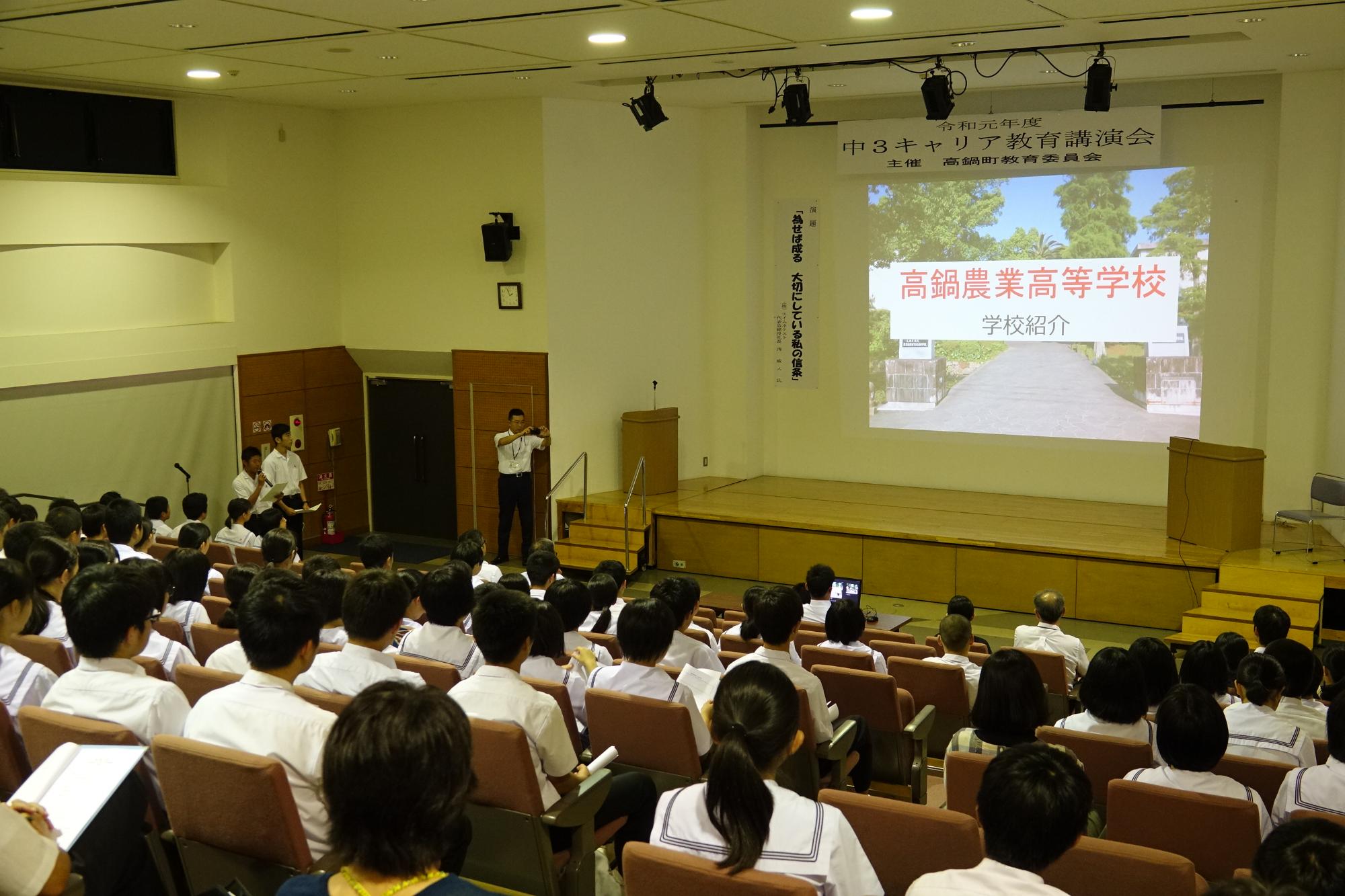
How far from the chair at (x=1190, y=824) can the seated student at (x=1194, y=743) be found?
15cm

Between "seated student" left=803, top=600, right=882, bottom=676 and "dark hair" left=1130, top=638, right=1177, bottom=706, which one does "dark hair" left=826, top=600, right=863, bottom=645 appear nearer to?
"seated student" left=803, top=600, right=882, bottom=676

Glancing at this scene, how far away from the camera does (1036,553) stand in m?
9.73

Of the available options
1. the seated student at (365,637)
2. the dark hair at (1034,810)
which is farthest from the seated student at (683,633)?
the dark hair at (1034,810)

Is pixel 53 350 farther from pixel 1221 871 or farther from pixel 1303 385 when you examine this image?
pixel 1303 385

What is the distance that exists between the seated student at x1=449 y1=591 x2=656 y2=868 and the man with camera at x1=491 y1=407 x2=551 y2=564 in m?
7.08

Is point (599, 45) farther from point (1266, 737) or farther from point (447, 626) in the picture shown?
point (1266, 737)

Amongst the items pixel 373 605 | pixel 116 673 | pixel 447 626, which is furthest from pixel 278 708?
pixel 447 626

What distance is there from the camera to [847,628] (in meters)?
5.58

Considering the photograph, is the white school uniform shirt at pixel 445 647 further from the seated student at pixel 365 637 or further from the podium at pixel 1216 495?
the podium at pixel 1216 495

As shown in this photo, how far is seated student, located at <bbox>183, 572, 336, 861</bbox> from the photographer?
10.2 ft

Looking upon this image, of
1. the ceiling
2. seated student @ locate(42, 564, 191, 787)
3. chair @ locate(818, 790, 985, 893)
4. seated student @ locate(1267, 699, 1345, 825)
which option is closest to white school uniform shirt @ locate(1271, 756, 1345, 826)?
seated student @ locate(1267, 699, 1345, 825)

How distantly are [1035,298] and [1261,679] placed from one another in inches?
293

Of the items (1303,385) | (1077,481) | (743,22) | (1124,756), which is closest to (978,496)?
(1077,481)

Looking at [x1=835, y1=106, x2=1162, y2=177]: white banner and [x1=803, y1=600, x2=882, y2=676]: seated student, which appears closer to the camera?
[x1=803, y1=600, x2=882, y2=676]: seated student
